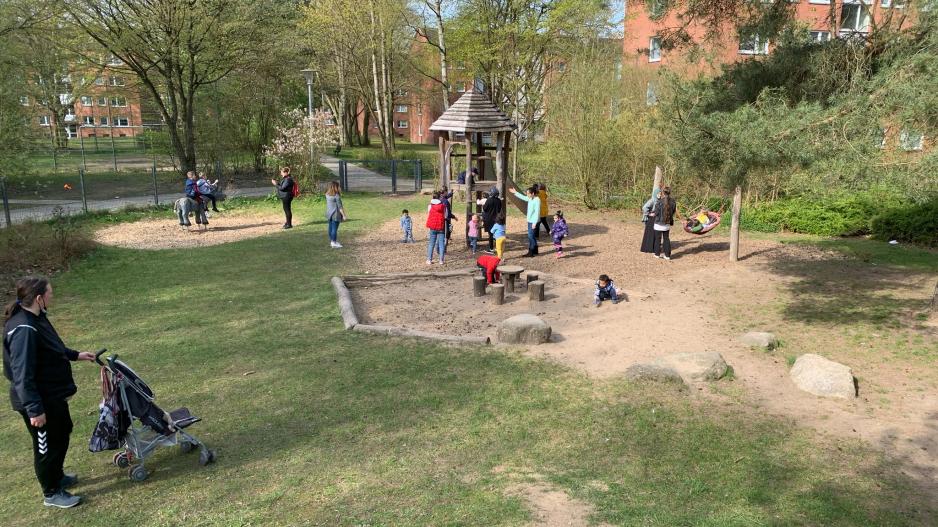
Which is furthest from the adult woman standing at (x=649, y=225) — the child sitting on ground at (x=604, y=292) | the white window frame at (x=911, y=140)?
the white window frame at (x=911, y=140)

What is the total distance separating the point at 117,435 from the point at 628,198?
17.9 meters

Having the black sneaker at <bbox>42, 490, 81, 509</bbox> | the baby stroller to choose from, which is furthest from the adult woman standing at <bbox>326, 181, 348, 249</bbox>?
the black sneaker at <bbox>42, 490, 81, 509</bbox>

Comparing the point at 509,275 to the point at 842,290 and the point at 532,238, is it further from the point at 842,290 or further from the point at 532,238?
the point at 842,290

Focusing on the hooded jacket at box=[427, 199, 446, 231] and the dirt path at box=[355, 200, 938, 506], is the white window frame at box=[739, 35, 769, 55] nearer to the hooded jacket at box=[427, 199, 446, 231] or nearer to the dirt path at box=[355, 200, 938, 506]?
the dirt path at box=[355, 200, 938, 506]

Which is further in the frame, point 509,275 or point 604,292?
point 509,275

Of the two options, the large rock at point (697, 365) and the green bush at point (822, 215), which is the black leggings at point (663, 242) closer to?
the green bush at point (822, 215)

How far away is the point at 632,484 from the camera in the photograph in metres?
5.11

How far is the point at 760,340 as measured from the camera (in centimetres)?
834

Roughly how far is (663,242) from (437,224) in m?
5.05

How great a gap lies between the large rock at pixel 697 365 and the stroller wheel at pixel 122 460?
217 inches

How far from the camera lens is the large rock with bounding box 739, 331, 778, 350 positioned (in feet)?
27.1

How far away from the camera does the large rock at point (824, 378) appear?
691 cm

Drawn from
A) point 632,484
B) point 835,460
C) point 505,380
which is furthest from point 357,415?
point 835,460

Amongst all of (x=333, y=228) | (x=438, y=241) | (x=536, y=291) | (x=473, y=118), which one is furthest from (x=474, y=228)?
(x=536, y=291)
